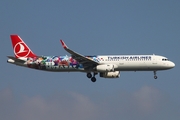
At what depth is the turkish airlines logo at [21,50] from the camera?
9562 cm

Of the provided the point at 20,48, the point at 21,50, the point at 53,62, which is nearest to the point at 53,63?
the point at 53,62

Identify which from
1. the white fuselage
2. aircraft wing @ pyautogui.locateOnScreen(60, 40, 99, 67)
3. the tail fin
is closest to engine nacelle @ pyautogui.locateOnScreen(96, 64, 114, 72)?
the white fuselage

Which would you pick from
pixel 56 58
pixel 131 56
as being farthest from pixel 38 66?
pixel 131 56

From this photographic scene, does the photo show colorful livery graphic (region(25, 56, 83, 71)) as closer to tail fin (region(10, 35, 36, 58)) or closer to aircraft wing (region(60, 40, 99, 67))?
aircraft wing (region(60, 40, 99, 67))

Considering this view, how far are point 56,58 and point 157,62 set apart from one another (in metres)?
17.6

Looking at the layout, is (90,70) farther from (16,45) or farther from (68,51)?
(16,45)

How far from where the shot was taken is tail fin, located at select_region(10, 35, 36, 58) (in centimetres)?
9554

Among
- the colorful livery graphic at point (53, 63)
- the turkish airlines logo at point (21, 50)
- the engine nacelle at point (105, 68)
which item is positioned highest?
the turkish airlines logo at point (21, 50)

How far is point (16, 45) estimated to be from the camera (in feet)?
319

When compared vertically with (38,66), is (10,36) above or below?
above

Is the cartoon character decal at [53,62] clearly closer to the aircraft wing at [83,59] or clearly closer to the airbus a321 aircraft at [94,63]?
the airbus a321 aircraft at [94,63]

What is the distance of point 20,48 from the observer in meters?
96.6

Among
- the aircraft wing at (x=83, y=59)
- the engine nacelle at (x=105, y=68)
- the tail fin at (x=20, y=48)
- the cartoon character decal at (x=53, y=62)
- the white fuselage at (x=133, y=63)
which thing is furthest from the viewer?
the tail fin at (x=20, y=48)

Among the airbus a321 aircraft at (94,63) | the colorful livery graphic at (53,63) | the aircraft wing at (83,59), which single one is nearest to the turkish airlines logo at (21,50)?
the airbus a321 aircraft at (94,63)
